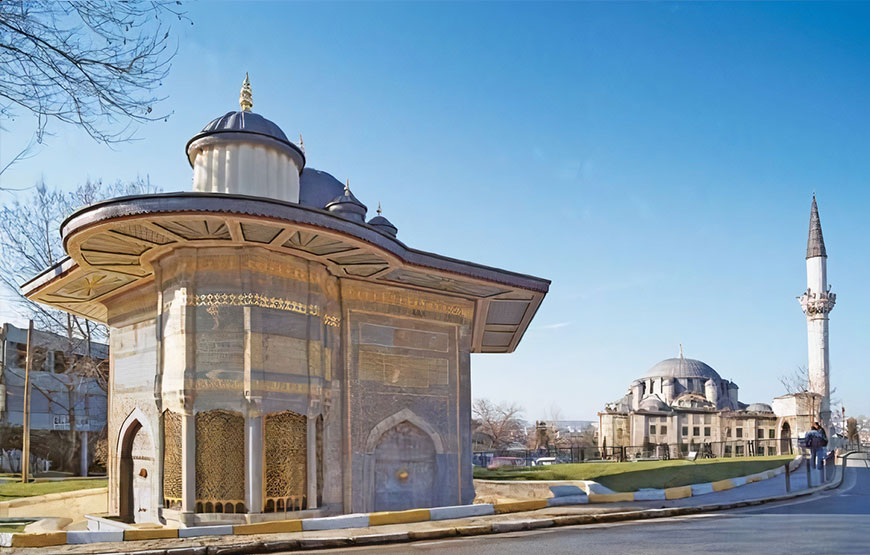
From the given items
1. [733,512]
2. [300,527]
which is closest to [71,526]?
[300,527]

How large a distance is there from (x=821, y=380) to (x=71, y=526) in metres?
57.9

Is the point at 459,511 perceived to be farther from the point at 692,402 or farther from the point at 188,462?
the point at 692,402

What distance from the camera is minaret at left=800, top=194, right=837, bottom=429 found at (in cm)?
5850

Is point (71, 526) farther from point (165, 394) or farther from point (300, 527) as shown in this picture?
point (300, 527)

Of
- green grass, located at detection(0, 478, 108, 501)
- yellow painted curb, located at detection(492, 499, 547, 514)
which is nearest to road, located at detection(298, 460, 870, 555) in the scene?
yellow painted curb, located at detection(492, 499, 547, 514)

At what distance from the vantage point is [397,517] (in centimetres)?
1265

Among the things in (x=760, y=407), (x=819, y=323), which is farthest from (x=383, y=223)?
(x=760, y=407)

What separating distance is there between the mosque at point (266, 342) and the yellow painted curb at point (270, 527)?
1543 mm

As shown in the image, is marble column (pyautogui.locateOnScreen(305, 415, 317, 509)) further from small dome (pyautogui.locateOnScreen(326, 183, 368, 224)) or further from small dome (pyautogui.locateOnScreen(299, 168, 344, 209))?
small dome (pyautogui.locateOnScreen(299, 168, 344, 209))

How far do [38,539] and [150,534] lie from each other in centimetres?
151

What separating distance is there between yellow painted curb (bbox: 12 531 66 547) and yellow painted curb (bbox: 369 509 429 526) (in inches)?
187

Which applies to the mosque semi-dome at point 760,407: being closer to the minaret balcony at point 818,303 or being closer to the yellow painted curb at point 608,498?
the minaret balcony at point 818,303

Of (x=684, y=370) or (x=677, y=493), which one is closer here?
(x=677, y=493)

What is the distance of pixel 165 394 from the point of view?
13539mm
